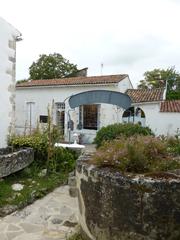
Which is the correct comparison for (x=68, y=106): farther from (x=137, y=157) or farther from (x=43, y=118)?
(x=137, y=157)

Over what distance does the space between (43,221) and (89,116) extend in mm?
14281

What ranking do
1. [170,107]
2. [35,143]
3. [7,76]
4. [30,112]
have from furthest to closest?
[30,112] → [170,107] → [35,143] → [7,76]

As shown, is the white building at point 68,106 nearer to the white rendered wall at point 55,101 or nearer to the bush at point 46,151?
the white rendered wall at point 55,101

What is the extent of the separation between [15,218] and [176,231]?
10.6 ft

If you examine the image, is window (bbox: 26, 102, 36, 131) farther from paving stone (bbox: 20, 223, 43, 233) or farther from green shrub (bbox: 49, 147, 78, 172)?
paving stone (bbox: 20, 223, 43, 233)

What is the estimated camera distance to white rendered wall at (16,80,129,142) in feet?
61.6

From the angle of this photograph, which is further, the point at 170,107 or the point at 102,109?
the point at 170,107

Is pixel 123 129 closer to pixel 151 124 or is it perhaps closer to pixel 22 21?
pixel 22 21

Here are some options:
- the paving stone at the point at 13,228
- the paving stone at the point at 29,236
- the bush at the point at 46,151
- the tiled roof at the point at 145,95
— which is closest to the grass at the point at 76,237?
the paving stone at the point at 29,236

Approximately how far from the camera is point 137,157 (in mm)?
4148

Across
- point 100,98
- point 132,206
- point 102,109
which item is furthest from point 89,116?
point 132,206

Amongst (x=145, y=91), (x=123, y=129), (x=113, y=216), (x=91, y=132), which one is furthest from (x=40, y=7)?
(x=145, y=91)

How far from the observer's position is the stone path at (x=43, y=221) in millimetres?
4914

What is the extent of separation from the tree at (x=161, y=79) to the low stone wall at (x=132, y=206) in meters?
29.7
